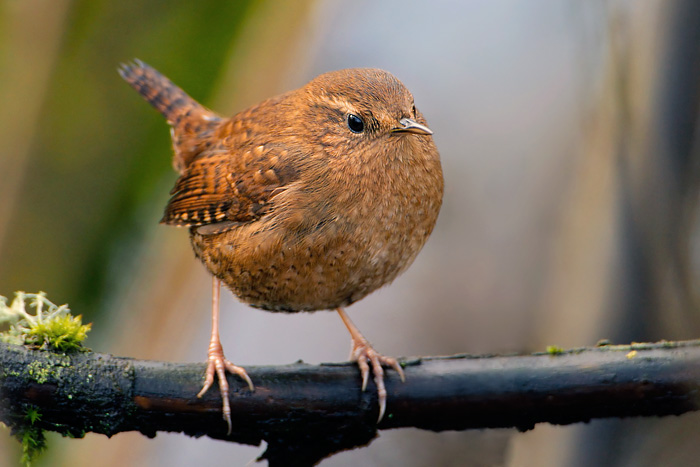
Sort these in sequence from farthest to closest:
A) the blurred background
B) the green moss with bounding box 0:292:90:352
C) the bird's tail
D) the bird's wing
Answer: the bird's tail → the blurred background → the bird's wing → the green moss with bounding box 0:292:90:352

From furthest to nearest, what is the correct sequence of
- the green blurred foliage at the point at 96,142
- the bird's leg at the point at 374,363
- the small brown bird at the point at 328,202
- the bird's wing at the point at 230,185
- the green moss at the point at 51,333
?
1. the green blurred foliage at the point at 96,142
2. the bird's wing at the point at 230,185
3. the small brown bird at the point at 328,202
4. the bird's leg at the point at 374,363
5. the green moss at the point at 51,333

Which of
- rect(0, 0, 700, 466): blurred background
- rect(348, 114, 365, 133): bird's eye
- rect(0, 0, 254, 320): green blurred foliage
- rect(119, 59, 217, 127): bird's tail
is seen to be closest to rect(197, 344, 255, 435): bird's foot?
rect(348, 114, 365, 133): bird's eye

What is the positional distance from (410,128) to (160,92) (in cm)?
188

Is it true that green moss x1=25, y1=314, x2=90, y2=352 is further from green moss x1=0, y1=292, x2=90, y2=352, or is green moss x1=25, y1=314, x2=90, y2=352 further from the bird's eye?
the bird's eye

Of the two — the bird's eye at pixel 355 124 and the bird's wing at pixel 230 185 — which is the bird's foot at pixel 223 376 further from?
the bird's eye at pixel 355 124

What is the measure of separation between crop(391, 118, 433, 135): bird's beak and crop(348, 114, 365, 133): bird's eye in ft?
0.50

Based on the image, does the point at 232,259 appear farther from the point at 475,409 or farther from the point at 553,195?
the point at 553,195

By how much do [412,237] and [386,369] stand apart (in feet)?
1.70

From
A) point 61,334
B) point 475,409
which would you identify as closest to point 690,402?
point 475,409

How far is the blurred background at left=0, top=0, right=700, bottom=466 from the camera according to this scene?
11.3ft

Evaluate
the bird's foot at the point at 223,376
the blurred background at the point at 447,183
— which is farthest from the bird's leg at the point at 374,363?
the blurred background at the point at 447,183

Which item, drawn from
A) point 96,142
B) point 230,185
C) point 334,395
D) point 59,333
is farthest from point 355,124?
point 96,142

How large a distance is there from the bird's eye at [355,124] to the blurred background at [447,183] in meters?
1.15

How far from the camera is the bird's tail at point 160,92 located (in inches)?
155
